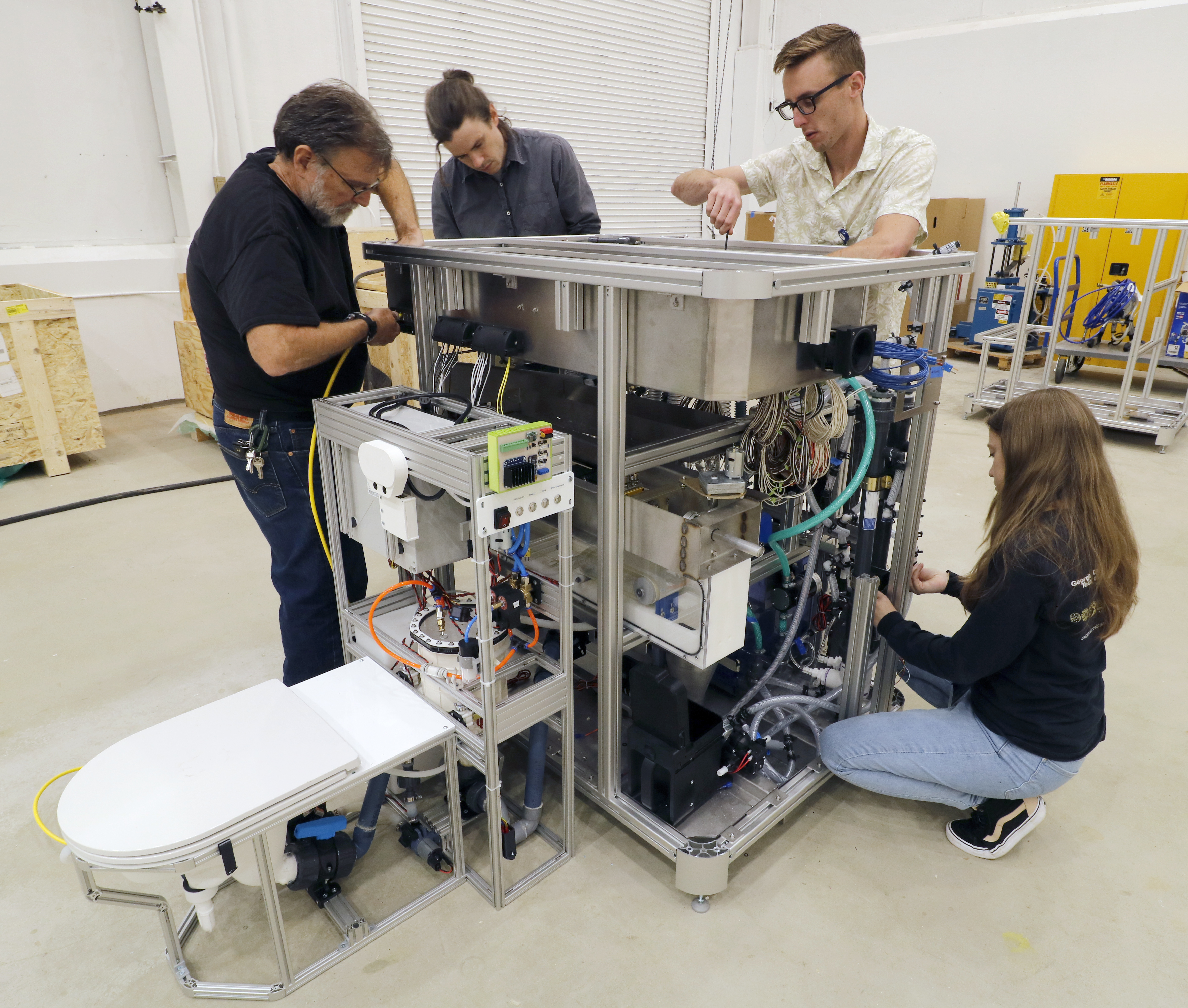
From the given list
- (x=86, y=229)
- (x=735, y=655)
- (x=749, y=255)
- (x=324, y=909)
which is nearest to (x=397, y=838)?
(x=324, y=909)

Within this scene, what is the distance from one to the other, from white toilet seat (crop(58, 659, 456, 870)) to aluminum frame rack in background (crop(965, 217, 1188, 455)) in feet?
13.0

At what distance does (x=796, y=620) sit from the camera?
5.92ft

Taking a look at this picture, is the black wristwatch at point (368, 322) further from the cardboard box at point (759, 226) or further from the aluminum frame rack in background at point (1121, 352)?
the cardboard box at point (759, 226)

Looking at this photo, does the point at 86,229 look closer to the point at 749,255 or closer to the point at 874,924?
the point at 749,255

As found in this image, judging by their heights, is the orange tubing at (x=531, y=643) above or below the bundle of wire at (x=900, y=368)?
below

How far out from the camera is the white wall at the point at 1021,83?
6.07m

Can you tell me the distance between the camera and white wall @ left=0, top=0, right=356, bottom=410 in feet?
14.7

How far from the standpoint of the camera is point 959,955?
1.48 metres

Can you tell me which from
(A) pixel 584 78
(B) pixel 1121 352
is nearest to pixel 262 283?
(B) pixel 1121 352

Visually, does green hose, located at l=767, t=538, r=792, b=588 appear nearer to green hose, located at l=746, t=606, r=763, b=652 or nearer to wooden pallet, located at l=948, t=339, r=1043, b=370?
green hose, located at l=746, t=606, r=763, b=652

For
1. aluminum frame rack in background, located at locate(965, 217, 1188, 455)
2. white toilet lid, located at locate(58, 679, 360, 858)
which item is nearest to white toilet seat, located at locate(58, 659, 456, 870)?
white toilet lid, located at locate(58, 679, 360, 858)

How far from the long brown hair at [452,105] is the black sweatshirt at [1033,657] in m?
1.85

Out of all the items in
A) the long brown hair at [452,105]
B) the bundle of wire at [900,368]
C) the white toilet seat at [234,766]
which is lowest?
the white toilet seat at [234,766]

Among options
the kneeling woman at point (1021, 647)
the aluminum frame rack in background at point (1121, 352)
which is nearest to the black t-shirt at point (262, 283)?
the kneeling woman at point (1021, 647)
